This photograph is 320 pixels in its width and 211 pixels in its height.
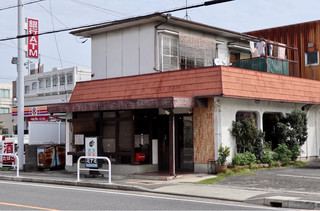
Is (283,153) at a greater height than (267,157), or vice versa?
(283,153)

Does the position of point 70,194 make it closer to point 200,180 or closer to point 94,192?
point 94,192

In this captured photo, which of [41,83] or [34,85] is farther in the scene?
[34,85]

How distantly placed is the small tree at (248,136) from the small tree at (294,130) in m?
2.13

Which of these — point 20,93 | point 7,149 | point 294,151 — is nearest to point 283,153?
point 294,151

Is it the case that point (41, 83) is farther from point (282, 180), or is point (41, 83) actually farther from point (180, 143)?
point (282, 180)

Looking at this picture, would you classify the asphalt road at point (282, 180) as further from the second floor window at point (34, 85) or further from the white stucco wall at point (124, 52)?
the second floor window at point (34, 85)

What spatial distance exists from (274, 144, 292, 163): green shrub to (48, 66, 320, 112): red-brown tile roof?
87.1 inches

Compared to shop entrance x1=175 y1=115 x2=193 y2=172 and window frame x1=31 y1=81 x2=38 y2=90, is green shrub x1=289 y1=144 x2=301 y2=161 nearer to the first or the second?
shop entrance x1=175 y1=115 x2=193 y2=172

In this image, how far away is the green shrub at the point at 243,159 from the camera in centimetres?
1715

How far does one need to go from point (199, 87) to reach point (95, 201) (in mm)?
7700

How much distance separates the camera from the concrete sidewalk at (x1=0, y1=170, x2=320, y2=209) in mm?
10773

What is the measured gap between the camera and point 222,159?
16.7 m

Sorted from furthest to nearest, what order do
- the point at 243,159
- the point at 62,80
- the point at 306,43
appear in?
the point at 62,80 → the point at 306,43 → the point at 243,159

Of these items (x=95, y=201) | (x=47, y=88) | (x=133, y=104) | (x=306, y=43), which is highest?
(x=47, y=88)
